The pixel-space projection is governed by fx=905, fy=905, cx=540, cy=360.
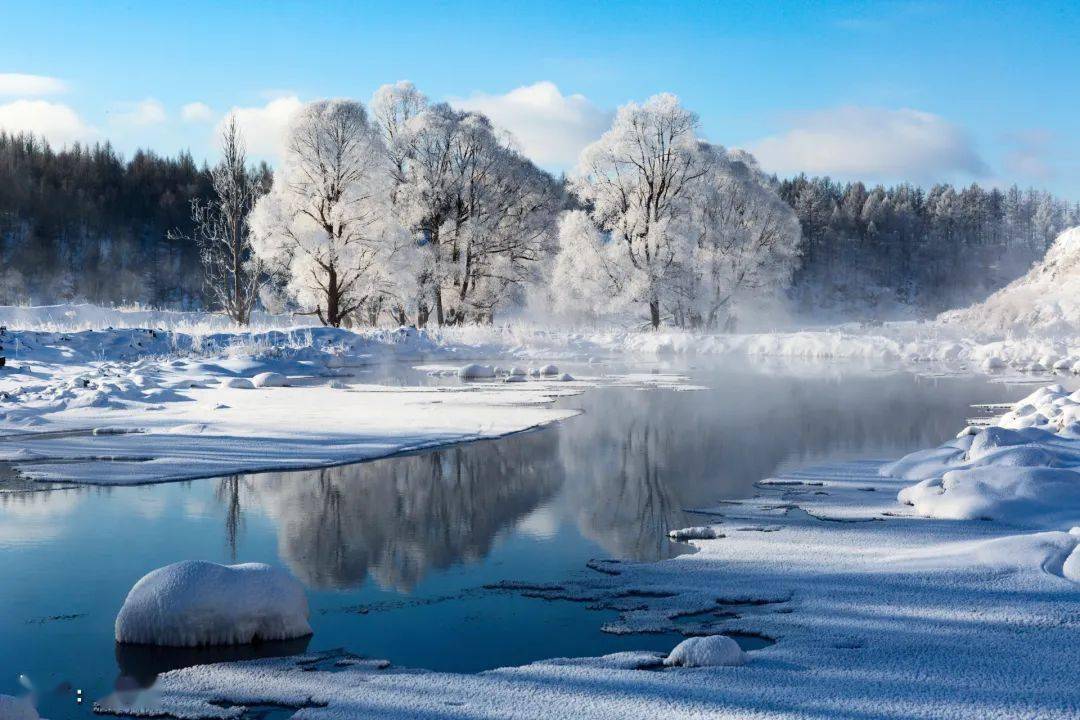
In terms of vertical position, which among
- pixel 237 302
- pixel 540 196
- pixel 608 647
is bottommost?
pixel 608 647

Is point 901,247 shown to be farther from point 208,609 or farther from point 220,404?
point 208,609

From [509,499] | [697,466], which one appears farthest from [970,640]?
[697,466]

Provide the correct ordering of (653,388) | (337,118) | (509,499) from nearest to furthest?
(509,499) < (653,388) < (337,118)

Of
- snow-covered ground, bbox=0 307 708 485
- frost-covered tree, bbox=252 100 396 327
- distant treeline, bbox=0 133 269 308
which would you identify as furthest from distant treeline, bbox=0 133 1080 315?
snow-covered ground, bbox=0 307 708 485

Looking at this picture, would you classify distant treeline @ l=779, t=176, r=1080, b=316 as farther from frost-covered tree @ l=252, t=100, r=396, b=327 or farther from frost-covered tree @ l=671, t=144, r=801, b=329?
frost-covered tree @ l=252, t=100, r=396, b=327

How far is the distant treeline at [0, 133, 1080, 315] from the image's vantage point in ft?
215

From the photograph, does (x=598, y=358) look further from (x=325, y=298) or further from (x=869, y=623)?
(x=869, y=623)

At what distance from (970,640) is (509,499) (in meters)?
4.15

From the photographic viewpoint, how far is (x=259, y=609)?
433cm

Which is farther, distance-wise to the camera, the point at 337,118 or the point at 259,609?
the point at 337,118

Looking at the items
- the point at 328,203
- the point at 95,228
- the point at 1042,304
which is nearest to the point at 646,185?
the point at 328,203

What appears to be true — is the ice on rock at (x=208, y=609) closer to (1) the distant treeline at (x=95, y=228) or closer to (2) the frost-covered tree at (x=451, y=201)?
(2) the frost-covered tree at (x=451, y=201)

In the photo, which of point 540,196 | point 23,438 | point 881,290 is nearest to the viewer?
point 23,438

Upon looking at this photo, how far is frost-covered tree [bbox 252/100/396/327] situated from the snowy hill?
22941 mm
